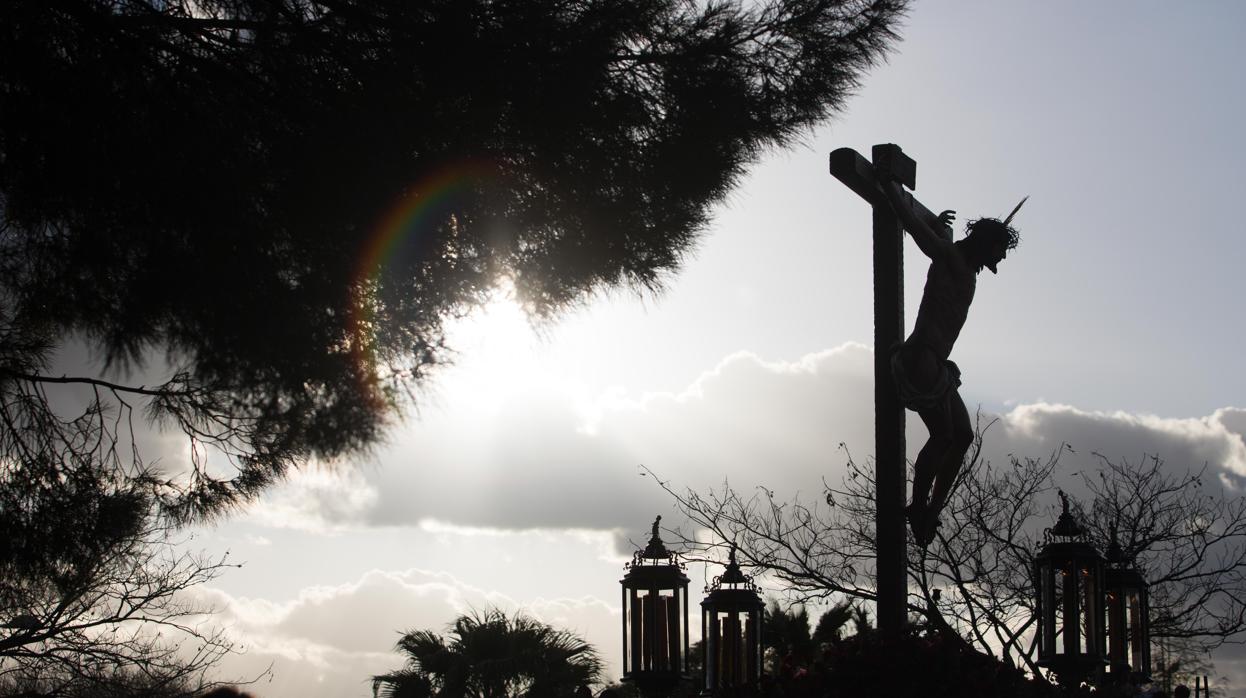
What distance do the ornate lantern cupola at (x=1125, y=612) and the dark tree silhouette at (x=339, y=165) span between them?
4656 mm

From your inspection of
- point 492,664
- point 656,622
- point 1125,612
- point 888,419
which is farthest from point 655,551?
point 492,664

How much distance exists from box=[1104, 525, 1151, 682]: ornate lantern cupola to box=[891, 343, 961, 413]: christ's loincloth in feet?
14.4

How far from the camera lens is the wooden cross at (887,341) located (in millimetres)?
6660

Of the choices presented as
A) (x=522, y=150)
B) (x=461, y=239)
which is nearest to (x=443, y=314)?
(x=461, y=239)

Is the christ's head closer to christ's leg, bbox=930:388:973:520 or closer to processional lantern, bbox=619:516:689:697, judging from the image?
christ's leg, bbox=930:388:973:520

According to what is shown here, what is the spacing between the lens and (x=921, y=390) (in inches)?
261

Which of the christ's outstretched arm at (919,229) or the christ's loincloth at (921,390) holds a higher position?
the christ's outstretched arm at (919,229)

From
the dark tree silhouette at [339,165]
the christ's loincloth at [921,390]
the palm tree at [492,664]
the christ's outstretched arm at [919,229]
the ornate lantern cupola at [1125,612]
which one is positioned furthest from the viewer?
the palm tree at [492,664]

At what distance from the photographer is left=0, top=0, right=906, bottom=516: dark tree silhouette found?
7781 millimetres

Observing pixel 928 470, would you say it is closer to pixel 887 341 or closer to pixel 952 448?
pixel 952 448

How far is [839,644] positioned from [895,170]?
8.49 feet

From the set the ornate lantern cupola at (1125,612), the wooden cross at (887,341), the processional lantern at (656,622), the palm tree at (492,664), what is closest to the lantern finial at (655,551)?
the processional lantern at (656,622)

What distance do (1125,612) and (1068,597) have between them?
2163mm

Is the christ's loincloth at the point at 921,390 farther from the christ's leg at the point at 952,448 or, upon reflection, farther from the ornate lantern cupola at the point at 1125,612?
the ornate lantern cupola at the point at 1125,612
